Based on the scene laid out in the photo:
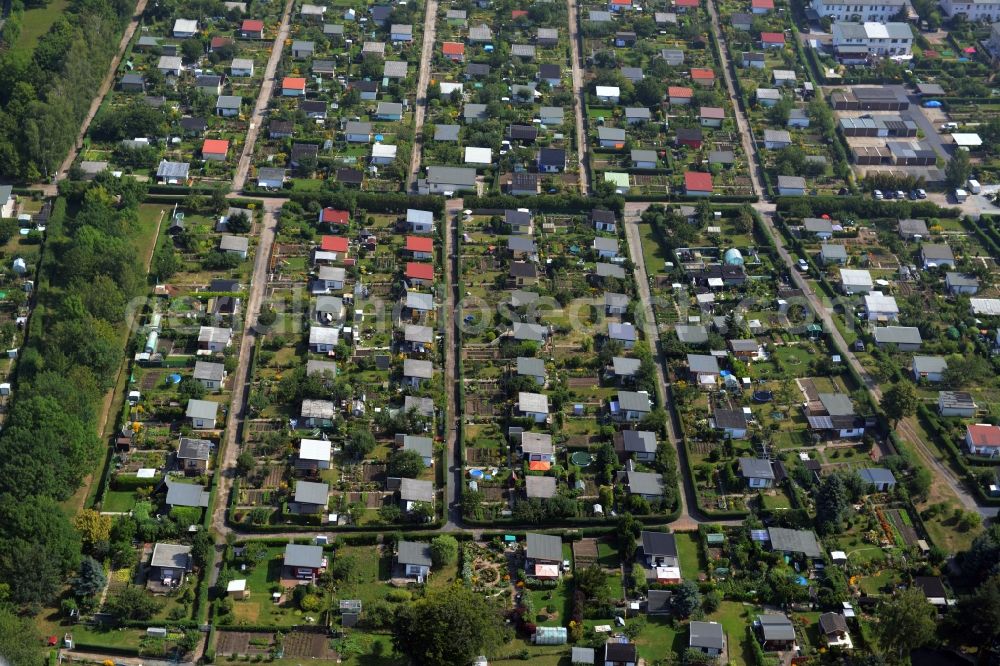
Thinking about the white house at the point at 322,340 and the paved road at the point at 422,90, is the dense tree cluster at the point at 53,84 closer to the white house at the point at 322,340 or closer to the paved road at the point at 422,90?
the paved road at the point at 422,90

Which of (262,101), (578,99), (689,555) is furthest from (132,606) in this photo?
(578,99)

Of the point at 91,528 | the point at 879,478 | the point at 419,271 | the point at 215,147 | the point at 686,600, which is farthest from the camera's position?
the point at 215,147

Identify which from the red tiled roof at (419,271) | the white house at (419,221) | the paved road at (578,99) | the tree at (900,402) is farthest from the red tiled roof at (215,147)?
the tree at (900,402)

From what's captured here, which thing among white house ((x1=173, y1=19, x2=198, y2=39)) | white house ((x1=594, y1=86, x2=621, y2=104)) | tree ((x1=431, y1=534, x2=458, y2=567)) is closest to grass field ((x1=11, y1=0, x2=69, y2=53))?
white house ((x1=173, y1=19, x2=198, y2=39))

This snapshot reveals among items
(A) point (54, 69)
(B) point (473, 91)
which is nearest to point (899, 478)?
(B) point (473, 91)

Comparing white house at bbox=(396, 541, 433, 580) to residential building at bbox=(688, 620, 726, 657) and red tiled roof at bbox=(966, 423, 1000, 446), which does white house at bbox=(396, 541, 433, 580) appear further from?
red tiled roof at bbox=(966, 423, 1000, 446)

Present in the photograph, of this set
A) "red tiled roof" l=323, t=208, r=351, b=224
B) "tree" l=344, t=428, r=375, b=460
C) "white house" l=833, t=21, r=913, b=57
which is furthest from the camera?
"white house" l=833, t=21, r=913, b=57

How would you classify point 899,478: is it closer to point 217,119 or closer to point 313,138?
point 313,138

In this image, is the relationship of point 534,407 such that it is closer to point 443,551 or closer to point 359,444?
point 359,444
